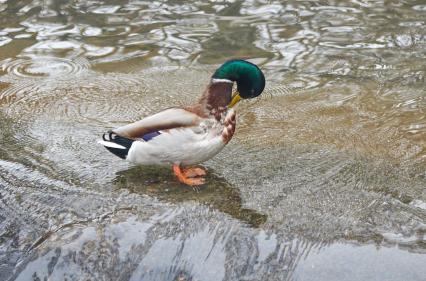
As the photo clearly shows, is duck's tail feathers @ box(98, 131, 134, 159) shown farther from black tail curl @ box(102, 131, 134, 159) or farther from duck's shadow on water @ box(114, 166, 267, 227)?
duck's shadow on water @ box(114, 166, 267, 227)

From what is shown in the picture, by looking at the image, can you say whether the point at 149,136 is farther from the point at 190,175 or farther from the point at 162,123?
the point at 190,175

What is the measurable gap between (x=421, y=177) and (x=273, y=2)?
193 inches

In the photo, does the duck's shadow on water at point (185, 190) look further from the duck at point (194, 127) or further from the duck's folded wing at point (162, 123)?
the duck's folded wing at point (162, 123)

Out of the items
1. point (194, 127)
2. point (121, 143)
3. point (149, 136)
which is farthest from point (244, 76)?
point (121, 143)

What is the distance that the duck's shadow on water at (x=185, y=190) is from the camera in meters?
4.05

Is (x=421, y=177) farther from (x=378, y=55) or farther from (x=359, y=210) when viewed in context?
(x=378, y=55)

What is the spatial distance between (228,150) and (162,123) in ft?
2.85

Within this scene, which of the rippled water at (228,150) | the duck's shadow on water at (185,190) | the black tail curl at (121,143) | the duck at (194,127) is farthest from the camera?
the black tail curl at (121,143)

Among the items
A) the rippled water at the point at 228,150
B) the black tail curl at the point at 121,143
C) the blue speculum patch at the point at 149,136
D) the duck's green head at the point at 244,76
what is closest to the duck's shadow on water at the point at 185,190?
the rippled water at the point at 228,150

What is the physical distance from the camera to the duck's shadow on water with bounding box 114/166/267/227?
4046 mm

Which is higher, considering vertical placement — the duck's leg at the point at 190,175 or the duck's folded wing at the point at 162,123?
the duck's folded wing at the point at 162,123

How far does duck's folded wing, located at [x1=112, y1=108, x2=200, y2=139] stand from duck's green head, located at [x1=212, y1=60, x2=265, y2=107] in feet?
0.96

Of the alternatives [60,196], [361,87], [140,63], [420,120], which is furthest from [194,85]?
[60,196]

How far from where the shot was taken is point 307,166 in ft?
15.2
